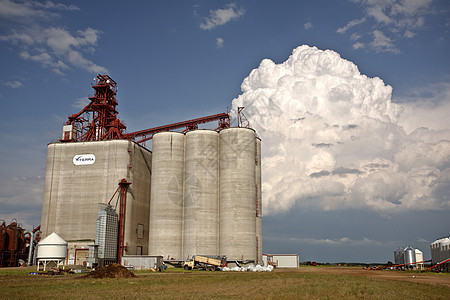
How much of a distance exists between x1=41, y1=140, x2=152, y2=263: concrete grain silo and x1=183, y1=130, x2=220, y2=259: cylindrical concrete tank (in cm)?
1071

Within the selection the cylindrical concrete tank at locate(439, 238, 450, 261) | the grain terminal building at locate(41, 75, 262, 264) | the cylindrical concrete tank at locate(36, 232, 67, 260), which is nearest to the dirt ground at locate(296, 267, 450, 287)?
the cylindrical concrete tank at locate(439, 238, 450, 261)

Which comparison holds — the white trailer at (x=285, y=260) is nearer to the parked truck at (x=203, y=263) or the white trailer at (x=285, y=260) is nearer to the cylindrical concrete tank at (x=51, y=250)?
the parked truck at (x=203, y=263)

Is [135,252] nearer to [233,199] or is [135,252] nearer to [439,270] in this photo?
[233,199]

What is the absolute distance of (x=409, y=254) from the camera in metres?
92.1

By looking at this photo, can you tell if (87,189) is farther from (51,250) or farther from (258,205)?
(258,205)

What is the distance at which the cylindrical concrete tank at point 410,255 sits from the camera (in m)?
91.2

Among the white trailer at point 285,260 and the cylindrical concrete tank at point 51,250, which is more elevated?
the cylindrical concrete tank at point 51,250

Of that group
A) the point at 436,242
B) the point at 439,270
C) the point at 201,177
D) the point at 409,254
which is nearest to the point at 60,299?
the point at 201,177

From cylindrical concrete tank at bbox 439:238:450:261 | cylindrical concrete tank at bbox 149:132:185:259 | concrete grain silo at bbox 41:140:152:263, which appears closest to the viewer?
cylindrical concrete tank at bbox 439:238:450:261

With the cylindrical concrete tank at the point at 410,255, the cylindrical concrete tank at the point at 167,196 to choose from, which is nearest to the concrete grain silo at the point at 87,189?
the cylindrical concrete tank at the point at 167,196

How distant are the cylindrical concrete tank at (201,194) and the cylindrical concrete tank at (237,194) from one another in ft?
4.44

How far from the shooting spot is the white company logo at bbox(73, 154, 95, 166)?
86.5 m

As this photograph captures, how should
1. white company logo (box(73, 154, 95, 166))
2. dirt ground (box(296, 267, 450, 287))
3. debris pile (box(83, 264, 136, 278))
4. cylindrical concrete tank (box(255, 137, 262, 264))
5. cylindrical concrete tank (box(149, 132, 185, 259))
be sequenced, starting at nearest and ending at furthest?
debris pile (box(83, 264, 136, 278)) → dirt ground (box(296, 267, 450, 287)) → cylindrical concrete tank (box(149, 132, 185, 259)) → cylindrical concrete tank (box(255, 137, 262, 264)) → white company logo (box(73, 154, 95, 166))

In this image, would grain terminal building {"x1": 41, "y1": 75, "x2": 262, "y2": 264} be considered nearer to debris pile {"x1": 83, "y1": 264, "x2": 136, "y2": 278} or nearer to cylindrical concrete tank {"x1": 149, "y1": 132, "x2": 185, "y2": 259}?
cylindrical concrete tank {"x1": 149, "y1": 132, "x2": 185, "y2": 259}
